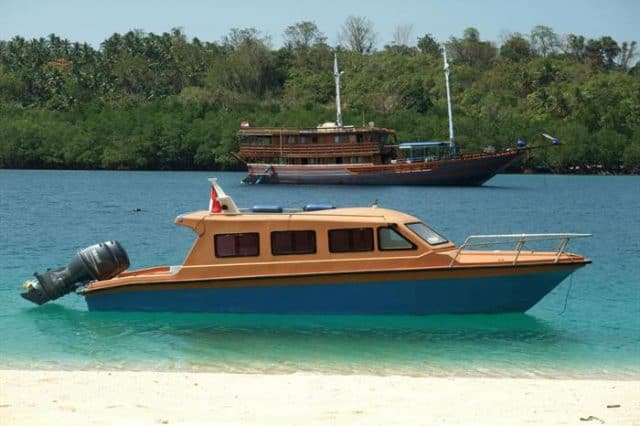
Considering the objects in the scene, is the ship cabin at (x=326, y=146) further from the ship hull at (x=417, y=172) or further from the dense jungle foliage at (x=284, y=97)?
the dense jungle foliage at (x=284, y=97)

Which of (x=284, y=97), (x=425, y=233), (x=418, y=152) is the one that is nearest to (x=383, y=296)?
(x=425, y=233)

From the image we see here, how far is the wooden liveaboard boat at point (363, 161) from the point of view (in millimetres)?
88938

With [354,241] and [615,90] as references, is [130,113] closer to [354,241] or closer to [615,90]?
[615,90]

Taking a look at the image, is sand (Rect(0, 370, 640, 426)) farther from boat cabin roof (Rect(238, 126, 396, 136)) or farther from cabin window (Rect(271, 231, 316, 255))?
boat cabin roof (Rect(238, 126, 396, 136))

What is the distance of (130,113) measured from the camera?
136 meters

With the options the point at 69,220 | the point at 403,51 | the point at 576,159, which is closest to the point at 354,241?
the point at 69,220

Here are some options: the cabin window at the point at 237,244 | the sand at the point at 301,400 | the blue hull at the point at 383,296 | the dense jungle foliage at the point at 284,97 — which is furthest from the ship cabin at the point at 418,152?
the sand at the point at 301,400

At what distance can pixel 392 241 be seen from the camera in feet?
64.8

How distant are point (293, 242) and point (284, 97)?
120786 mm

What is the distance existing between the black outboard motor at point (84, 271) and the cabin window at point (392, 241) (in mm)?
5491

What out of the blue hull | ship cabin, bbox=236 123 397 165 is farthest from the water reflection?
ship cabin, bbox=236 123 397 165

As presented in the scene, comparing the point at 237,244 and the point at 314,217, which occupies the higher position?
the point at 314,217

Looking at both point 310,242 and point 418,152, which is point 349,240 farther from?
point 418,152

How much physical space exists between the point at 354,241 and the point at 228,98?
12241 cm
